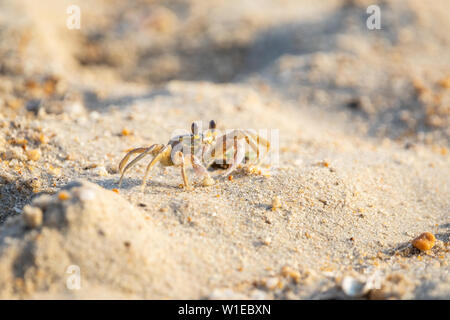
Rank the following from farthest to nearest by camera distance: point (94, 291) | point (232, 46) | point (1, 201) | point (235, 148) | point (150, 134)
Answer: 1. point (232, 46)
2. point (150, 134)
3. point (235, 148)
4. point (1, 201)
5. point (94, 291)

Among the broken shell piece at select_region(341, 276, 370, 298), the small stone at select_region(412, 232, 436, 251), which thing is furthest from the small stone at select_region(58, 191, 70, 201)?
the small stone at select_region(412, 232, 436, 251)

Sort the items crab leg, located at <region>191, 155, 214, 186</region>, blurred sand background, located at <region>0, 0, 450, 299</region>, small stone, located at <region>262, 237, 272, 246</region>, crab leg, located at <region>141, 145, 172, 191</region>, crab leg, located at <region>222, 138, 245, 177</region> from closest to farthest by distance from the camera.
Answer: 1. blurred sand background, located at <region>0, 0, 450, 299</region>
2. small stone, located at <region>262, 237, 272, 246</region>
3. crab leg, located at <region>141, 145, 172, 191</region>
4. crab leg, located at <region>191, 155, 214, 186</region>
5. crab leg, located at <region>222, 138, 245, 177</region>

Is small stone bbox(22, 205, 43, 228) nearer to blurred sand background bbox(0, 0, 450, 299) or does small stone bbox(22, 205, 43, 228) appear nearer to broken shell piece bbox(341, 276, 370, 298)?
blurred sand background bbox(0, 0, 450, 299)

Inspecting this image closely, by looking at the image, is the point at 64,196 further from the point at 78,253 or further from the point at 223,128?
the point at 223,128

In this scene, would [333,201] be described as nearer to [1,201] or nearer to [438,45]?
[1,201]

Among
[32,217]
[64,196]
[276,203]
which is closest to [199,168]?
[276,203]

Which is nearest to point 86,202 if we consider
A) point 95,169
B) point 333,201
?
point 95,169

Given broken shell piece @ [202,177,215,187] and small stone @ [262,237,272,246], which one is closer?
small stone @ [262,237,272,246]
